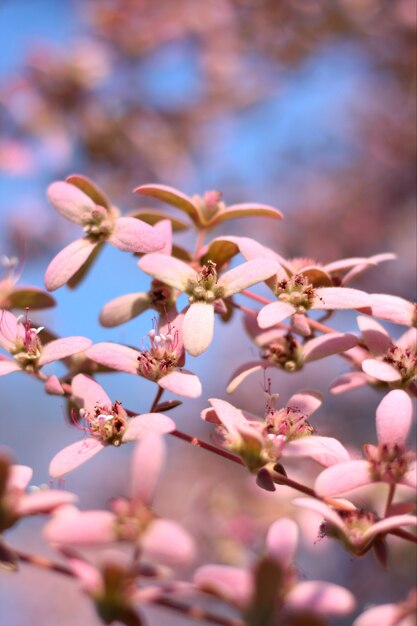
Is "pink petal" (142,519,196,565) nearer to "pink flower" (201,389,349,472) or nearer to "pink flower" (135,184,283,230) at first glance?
"pink flower" (201,389,349,472)

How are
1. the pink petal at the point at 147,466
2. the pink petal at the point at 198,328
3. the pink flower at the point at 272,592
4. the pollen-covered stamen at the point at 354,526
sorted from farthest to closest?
the pink petal at the point at 198,328
the pollen-covered stamen at the point at 354,526
the pink petal at the point at 147,466
the pink flower at the point at 272,592

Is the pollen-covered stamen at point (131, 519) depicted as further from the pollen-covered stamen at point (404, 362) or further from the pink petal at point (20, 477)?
the pollen-covered stamen at point (404, 362)

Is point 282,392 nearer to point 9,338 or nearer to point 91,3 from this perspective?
point 91,3

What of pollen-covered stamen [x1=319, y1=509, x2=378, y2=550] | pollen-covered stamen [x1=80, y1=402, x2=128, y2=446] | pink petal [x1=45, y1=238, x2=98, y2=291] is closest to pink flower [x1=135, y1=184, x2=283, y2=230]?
pink petal [x1=45, y1=238, x2=98, y2=291]

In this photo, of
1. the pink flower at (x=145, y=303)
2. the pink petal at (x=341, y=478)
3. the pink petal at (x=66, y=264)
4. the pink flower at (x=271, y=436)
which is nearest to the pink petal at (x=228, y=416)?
the pink flower at (x=271, y=436)

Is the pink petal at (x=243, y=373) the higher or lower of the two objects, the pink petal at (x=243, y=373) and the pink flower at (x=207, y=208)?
the lower

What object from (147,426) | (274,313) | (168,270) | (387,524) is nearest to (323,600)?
(387,524)
